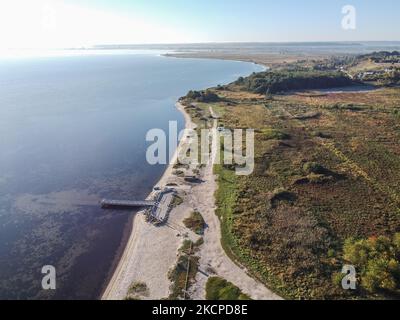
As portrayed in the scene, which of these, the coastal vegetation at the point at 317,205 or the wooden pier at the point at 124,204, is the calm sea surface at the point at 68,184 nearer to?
the wooden pier at the point at 124,204

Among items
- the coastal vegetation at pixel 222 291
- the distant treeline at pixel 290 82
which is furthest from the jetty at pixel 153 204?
the distant treeline at pixel 290 82

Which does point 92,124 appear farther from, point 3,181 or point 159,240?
point 159,240

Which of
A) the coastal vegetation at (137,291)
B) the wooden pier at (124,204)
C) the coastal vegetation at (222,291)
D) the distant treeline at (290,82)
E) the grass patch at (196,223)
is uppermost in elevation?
the distant treeline at (290,82)

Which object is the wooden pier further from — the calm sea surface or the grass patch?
the grass patch

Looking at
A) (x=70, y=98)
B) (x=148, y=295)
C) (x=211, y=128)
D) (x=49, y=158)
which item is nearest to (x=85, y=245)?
(x=148, y=295)

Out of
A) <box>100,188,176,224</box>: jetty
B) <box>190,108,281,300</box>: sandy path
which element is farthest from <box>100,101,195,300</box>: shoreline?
<box>190,108,281,300</box>: sandy path
